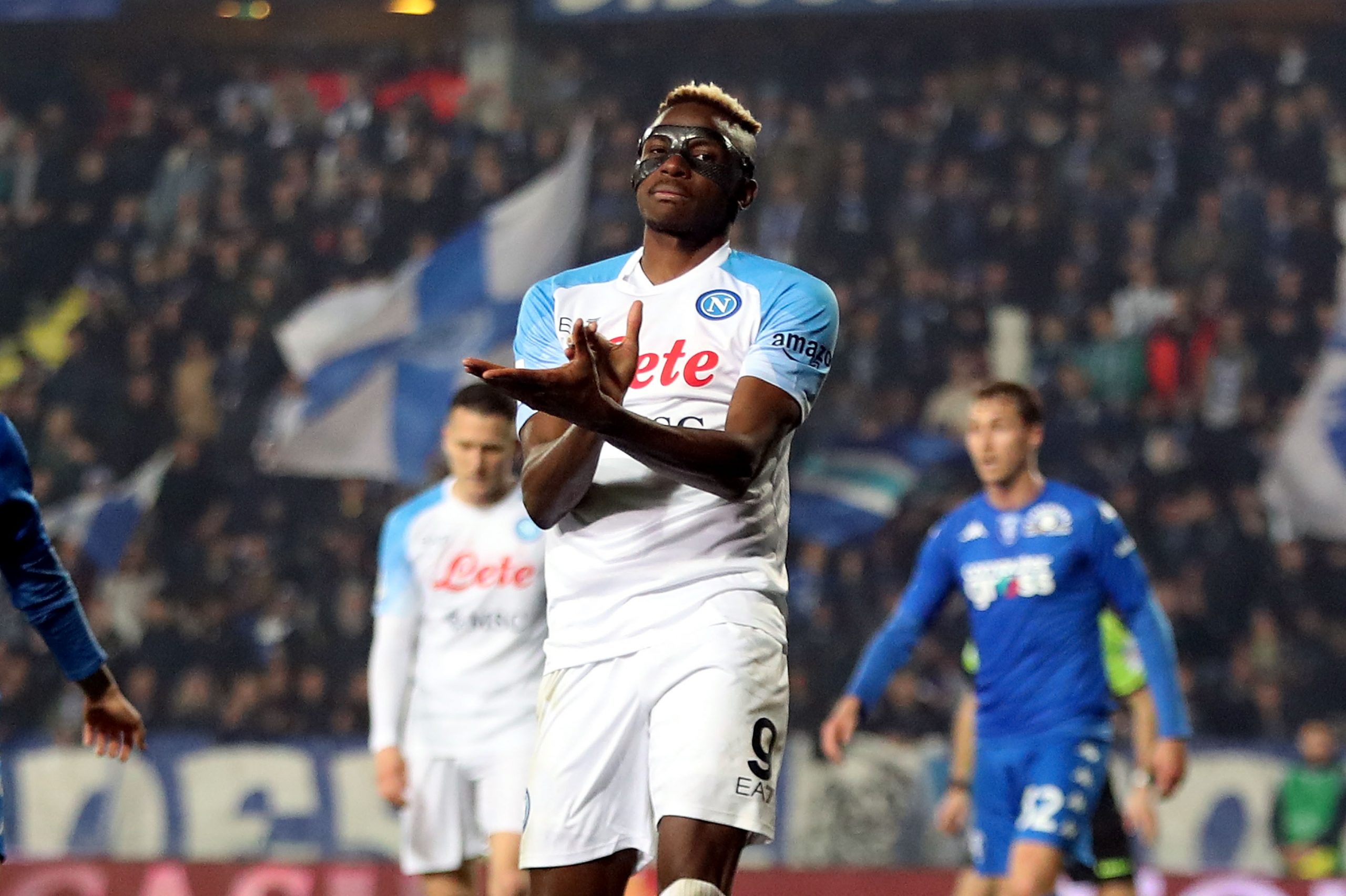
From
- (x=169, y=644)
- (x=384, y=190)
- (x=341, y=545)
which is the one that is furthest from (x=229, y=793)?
(x=384, y=190)

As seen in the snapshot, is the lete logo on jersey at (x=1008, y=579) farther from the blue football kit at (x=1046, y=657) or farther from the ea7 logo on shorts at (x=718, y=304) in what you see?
the ea7 logo on shorts at (x=718, y=304)

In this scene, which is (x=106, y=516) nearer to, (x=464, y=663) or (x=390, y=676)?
(x=390, y=676)

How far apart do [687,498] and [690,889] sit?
2.58 feet

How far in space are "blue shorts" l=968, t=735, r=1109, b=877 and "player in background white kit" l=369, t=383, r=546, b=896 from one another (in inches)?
67.5

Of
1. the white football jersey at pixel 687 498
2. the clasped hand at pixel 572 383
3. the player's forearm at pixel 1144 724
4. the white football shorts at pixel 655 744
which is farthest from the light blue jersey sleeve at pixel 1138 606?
the clasped hand at pixel 572 383

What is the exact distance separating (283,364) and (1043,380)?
20.4 ft

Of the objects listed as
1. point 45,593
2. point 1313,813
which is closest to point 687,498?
point 45,593

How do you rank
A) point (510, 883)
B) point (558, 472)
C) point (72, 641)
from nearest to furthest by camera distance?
1. point (558, 472)
2. point (72, 641)
3. point (510, 883)

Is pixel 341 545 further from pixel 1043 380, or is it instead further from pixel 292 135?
pixel 1043 380

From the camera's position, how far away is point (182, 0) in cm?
1791

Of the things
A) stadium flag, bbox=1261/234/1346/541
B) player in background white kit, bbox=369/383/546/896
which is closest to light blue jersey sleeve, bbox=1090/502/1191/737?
player in background white kit, bbox=369/383/546/896

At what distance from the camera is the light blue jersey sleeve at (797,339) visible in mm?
3686

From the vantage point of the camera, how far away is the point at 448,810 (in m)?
6.56

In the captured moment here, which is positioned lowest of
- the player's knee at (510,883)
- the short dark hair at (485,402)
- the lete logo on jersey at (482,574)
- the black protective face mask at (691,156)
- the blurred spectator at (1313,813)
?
the blurred spectator at (1313,813)
